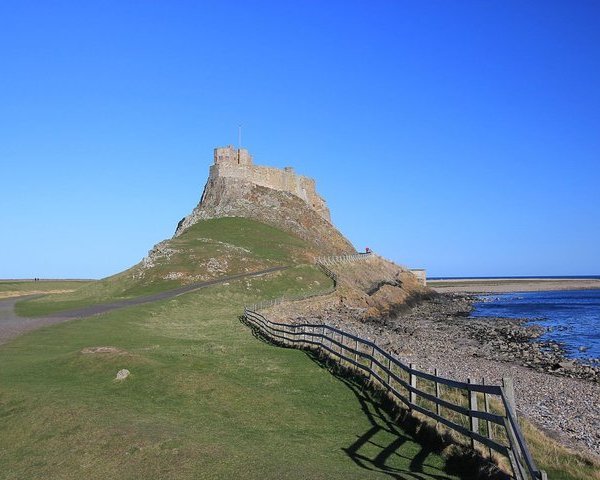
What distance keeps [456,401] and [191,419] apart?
8101 millimetres

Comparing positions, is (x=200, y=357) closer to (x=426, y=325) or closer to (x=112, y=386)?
(x=112, y=386)

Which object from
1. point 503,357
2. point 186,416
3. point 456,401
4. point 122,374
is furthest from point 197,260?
point 456,401

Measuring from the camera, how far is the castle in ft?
378

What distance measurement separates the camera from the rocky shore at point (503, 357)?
23.0m

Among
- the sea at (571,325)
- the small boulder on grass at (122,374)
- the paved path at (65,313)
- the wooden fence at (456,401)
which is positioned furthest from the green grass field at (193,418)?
the sea at (571,325)

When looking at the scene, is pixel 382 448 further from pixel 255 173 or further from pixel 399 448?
pixel 255 173

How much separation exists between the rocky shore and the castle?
55.3 metres

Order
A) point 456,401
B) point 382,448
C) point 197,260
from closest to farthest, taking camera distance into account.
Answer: point 382,448 < point 456,401 < point 197,260

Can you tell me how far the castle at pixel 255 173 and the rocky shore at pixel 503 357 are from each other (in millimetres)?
55317

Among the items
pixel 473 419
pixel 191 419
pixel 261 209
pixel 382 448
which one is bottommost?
pixel 382 448

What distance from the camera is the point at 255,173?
119 m

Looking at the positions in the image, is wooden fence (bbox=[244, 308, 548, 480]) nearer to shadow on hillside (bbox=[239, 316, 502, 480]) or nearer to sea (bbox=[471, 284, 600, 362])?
shadow on hillside (bbox=[239, 316, 502, 480])

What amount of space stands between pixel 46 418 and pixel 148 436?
157 inches

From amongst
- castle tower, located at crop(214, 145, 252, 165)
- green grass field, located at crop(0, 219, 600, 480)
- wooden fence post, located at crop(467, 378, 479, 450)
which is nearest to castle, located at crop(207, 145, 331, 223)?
castle tower, located at crop(214, 145, 252, 165)
